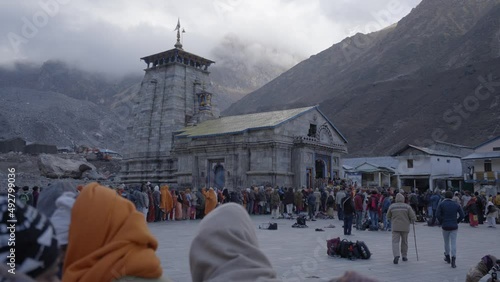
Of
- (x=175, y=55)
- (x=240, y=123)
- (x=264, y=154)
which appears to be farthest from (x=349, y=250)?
(x=175, y=55)

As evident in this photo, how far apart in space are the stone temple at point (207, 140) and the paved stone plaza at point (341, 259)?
11655 millimetres

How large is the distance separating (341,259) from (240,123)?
21885 mm

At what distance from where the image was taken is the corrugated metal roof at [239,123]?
29.5 meters

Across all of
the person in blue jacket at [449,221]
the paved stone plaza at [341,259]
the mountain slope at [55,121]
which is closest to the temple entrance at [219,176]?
the paved stone plaza at [341,259]

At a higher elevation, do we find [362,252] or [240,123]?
[240,123]

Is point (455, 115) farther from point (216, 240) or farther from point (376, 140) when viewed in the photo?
point (216, 240)

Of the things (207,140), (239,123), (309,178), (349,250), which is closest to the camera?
(349,250)

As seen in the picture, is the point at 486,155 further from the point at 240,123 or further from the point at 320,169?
the point at 240,123

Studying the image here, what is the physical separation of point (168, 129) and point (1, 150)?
34.3m

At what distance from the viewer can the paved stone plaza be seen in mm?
8898

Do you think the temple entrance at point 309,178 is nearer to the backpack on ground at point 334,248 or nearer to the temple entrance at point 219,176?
the temple entrance at point 219,176

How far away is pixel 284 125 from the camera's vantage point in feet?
95.0

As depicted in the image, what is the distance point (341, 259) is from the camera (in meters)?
10.9

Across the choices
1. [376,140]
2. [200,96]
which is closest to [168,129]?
[200,96]
